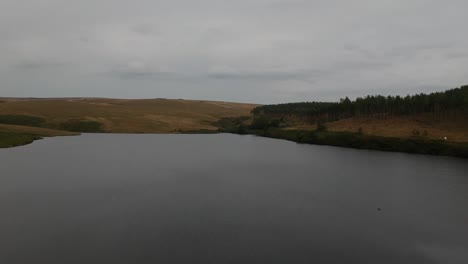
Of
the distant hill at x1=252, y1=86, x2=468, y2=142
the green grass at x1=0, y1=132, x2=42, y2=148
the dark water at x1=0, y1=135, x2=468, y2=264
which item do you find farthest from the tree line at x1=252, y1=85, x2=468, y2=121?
the green grass at x1=0, y1=132, x2=42, y2=148

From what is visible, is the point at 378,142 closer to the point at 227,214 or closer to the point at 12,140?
the point at 227,214

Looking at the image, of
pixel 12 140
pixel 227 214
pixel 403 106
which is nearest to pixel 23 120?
pixel 12 140

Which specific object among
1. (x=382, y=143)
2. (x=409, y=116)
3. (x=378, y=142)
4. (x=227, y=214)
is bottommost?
(x=227, y=214)

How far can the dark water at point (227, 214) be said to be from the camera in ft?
86.6

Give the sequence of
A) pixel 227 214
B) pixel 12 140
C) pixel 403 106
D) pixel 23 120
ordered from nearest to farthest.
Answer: pixel 227 214 < pixel 12 140 < pixel 403 106 < pixel 23 120

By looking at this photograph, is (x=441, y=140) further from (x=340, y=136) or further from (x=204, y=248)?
(x=204, y=248)

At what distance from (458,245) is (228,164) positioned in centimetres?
4658

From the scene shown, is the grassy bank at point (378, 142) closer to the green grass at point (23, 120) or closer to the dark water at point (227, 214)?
the dark water at point (227, 214)

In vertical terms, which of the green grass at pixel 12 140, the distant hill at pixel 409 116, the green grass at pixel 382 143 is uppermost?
the distant hill at pixel 409 116

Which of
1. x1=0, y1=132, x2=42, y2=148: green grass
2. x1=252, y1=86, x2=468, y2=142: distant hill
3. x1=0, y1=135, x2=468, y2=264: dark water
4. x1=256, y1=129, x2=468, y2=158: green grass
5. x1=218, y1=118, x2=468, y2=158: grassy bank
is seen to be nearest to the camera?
x1=0, y1=135, x2=468, y2=264: dark water

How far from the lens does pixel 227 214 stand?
35469mm

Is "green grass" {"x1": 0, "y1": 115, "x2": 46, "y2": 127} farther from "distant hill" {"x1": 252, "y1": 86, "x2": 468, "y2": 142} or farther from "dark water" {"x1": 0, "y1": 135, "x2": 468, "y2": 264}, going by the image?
"distant hill" {"x1": 252, "y1": 86, "x2": 468, "y2": 142}

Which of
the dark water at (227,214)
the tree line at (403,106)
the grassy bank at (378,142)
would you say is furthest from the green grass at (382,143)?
the tree line at (403,106)

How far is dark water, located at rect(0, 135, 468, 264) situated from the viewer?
26406mm
